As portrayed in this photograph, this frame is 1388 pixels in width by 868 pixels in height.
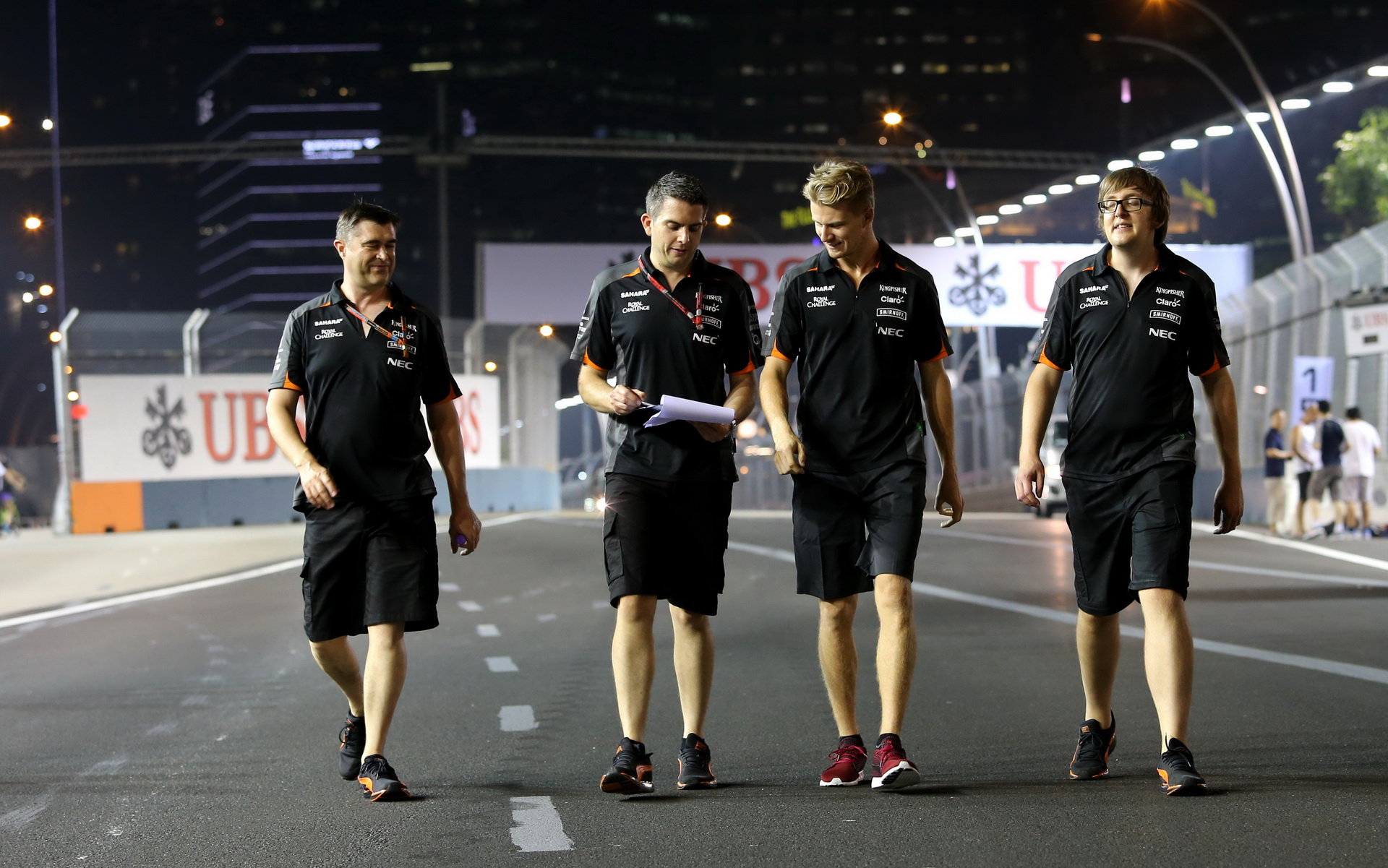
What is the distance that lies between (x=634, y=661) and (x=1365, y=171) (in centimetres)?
4071

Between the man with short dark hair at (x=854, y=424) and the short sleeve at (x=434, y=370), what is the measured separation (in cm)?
110

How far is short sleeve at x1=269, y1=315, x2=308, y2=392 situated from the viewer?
5.46 meters

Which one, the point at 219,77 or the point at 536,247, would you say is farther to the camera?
the point at 219,77

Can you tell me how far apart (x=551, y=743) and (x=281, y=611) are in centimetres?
674

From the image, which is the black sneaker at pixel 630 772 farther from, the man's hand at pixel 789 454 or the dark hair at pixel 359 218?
the dark hair at pixel 359 218

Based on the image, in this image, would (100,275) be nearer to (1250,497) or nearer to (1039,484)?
(1250,497)

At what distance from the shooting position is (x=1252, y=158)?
71688mm

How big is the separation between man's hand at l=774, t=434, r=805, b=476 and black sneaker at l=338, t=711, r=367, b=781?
5.44 feet

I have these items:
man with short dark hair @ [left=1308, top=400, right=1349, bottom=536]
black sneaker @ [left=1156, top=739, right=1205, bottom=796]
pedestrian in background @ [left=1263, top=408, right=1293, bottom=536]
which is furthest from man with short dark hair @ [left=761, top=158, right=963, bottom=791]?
pedestrian in background @ [left=1263, top=408, right=1293, bottom=536]

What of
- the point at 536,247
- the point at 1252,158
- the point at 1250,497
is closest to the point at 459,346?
the point at 536,247

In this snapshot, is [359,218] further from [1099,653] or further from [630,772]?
[1099,653]

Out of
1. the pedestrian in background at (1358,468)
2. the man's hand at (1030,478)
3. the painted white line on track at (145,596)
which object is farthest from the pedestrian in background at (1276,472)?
the man's hand at (1030,478)

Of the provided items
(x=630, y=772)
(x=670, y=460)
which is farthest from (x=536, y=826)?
(x=670, y=460)

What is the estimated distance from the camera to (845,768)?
515 centimetres
